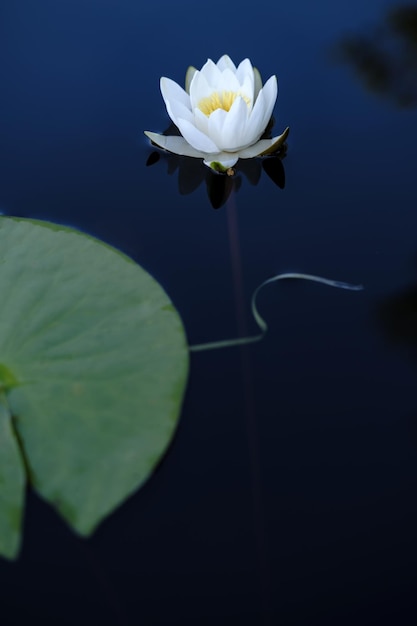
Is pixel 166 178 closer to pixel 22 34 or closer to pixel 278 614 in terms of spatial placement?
pixel 22 34

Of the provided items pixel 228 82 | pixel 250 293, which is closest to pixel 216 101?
pixel 228 82

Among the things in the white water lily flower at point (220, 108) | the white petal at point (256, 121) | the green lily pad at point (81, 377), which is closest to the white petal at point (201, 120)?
the white water lily flower at point (220, 108)

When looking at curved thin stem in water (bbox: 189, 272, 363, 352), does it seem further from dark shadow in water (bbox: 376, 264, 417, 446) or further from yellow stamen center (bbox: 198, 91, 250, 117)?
yellow stamen center (bbox: 198, 91, 250, 117)

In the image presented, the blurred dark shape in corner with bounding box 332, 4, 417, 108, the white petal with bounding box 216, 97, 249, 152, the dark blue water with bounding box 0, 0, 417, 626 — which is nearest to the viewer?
the dark blue water with bounding box 0, 0, 417, 626

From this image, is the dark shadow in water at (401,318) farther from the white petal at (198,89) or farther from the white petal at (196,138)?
the white petal at (198,89)

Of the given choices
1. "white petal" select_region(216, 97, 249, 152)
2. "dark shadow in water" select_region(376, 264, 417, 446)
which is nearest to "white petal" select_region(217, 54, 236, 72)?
"white petal" select_region(216, 97, 249, 152)

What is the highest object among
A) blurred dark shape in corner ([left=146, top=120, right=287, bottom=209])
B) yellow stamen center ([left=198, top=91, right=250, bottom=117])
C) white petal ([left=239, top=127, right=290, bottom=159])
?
yellow stamen center ([left=198, top=91, right=250, bottom=117])
